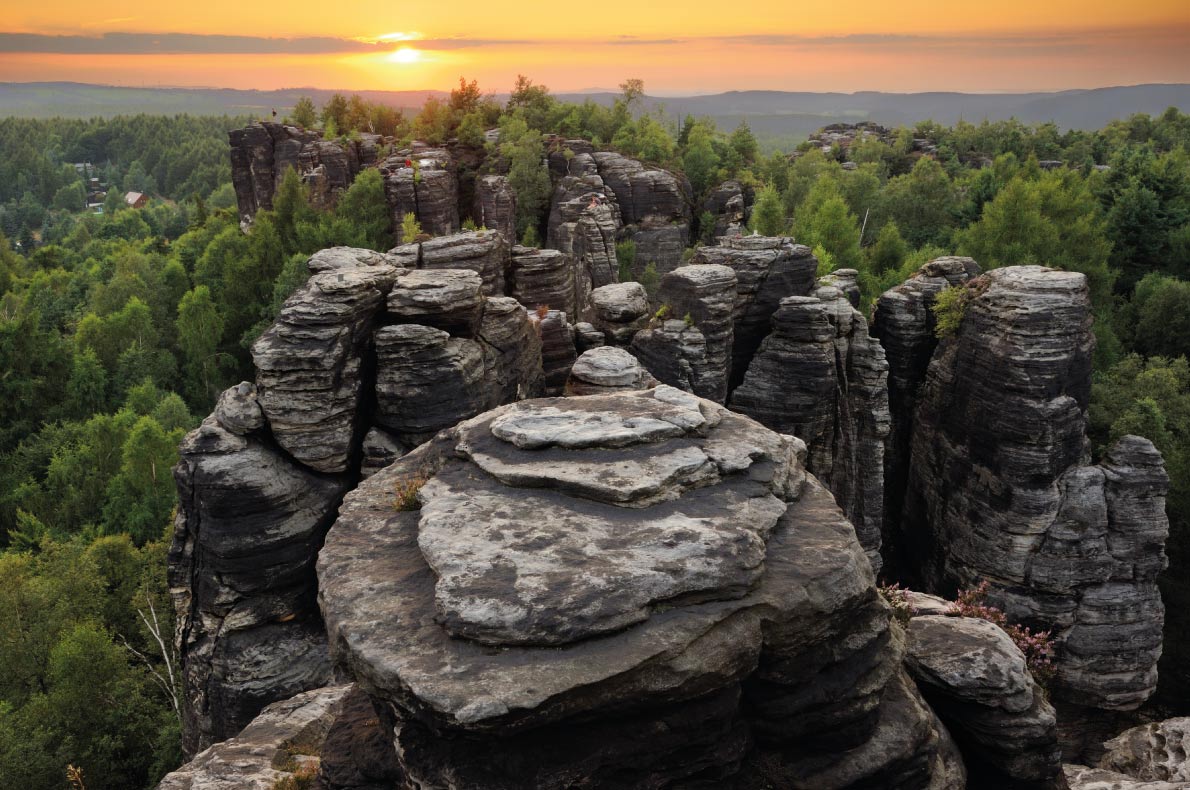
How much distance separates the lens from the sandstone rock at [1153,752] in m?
23.0

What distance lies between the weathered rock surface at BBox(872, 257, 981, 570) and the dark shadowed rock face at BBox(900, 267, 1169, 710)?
499cm

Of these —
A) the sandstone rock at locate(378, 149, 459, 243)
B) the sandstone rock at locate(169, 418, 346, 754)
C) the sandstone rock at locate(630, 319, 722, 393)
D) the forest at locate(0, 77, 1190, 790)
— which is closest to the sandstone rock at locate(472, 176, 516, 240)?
the forest at locate(0, 77, 1190, 790)

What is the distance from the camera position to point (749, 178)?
8581 cm

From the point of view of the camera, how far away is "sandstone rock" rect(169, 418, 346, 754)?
20.3m

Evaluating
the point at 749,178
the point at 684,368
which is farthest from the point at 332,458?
the point at 749,178

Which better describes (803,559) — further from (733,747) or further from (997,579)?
(997,579)

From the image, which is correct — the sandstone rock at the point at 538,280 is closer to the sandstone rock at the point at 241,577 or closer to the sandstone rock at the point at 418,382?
the sandstone rock at the point at 418,382

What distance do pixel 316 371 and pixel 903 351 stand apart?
24.6 metres

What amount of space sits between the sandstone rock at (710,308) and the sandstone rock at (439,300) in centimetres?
932

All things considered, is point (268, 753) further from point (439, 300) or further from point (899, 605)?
point (439, 300)

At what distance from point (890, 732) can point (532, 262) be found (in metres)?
27.7

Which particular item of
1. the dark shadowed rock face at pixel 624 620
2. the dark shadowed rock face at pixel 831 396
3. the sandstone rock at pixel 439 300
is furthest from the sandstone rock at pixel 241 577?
the dark shadowed rock face at pixel 831 396

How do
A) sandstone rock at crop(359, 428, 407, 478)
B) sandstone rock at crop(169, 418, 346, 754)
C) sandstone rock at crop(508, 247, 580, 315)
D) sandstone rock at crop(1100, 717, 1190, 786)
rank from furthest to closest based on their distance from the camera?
sandstone rock at crop(508, 247, 580, 315) < sandstone rock at crop(1100, 717, 1190, 786) < sandstone rock at crop(359, 428, 407, 478) < sandstone rock at crop(169, 418, 346, 754)

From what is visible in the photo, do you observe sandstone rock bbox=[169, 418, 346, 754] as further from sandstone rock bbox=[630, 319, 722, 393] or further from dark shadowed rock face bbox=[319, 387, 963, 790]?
sandstone rock bbox=[630, 319, 722, 393]
